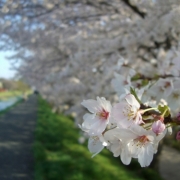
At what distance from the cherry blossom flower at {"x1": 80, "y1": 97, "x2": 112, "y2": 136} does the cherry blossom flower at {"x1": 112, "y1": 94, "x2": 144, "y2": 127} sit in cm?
4

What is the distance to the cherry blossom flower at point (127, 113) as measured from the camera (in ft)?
2.41

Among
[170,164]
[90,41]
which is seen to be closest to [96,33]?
[90,41]

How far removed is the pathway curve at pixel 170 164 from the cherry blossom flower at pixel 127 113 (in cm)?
673

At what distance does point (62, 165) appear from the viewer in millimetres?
4820

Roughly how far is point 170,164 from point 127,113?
863cm

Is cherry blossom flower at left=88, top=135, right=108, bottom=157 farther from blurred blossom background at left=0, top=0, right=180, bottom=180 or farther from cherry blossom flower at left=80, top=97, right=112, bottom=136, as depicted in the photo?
blurred blossom background at left=0, top=0, right=180, bottom=180

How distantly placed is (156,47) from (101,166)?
97.9 inches

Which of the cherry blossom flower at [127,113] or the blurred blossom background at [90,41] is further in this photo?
the blurred blossom background at [90,41]

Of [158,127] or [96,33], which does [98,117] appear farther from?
[96,33]

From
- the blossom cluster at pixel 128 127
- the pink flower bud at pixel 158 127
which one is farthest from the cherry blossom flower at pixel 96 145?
the pink flower bud at pixel 158 127

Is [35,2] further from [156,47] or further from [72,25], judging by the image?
[156,47]

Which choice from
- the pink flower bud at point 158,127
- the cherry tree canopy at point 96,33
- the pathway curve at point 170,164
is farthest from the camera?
the pathway curve at point 170,164

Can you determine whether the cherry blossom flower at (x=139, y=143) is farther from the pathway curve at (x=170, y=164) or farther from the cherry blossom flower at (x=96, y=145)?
the pathway curve at (x=170, y=164)

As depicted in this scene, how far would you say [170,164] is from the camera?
8.77 metres
